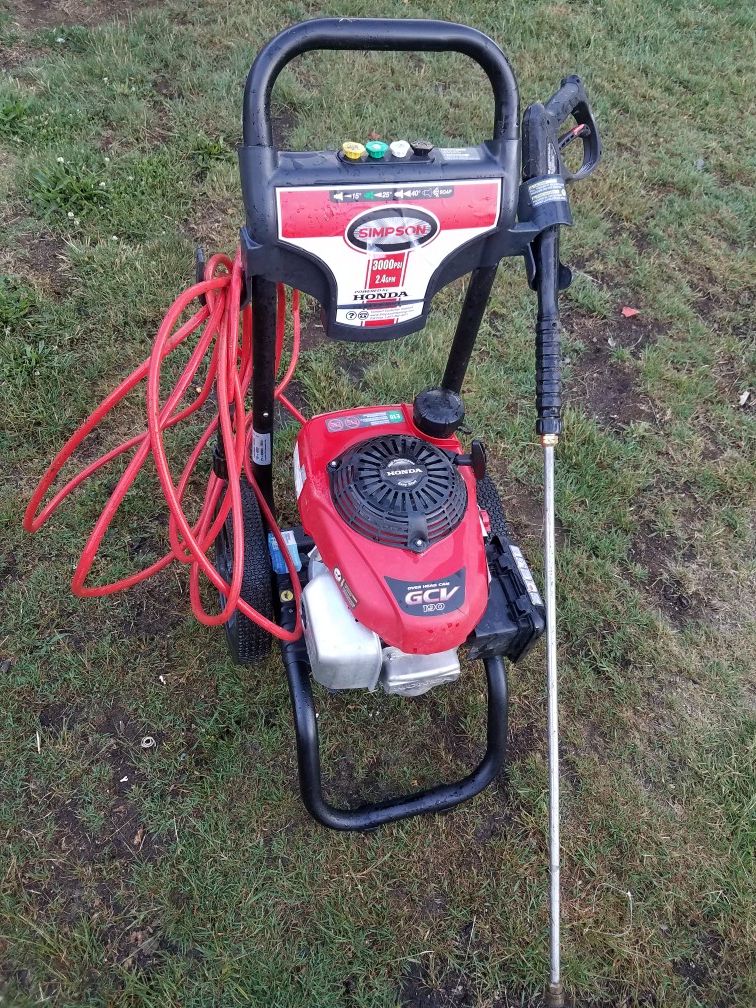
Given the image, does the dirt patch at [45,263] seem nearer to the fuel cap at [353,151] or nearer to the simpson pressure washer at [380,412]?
the simpson pressure washer at [380,412]

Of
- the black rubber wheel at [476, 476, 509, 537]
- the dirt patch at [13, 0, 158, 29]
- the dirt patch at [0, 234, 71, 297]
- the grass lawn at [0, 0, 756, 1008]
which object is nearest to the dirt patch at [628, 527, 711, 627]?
the grass lawn at [0, 0, 756, 1008]

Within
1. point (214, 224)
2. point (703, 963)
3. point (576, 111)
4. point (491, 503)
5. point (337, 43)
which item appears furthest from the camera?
point (214, 224)

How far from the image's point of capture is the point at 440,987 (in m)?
1.81

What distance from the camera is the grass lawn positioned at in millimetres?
1845

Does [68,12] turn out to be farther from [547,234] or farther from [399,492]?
[399,492]

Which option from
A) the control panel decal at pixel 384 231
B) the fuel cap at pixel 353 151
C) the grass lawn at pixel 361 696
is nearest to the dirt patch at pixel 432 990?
the grass lawn at pixel 361 696

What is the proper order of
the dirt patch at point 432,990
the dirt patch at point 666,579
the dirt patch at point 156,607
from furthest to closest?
the dirt patch at point 666,579, the dirt patch at point 156,607, the dirt patch at point 432,990

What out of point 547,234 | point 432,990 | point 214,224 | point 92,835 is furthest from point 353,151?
point 214,224

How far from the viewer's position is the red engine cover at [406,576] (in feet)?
4.97

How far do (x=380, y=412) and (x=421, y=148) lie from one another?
72 cm

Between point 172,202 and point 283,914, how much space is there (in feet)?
9.75

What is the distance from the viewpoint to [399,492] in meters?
1.62

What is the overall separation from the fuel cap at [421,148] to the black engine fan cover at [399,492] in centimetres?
64

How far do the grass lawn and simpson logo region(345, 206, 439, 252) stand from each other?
1329 mm
